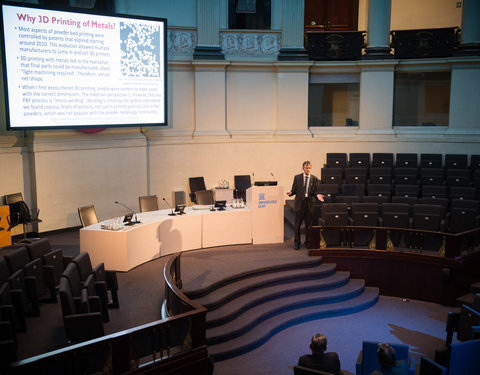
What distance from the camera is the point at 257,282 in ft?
26.9

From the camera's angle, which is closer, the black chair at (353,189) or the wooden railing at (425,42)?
the black chair at (353,189)

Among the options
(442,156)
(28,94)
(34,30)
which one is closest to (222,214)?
(28,94)

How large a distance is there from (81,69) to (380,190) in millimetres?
6645

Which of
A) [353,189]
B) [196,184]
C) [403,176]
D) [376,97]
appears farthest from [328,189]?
[376,97]

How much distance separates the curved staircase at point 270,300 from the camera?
699 centimetres

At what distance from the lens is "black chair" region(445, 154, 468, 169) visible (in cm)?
1280

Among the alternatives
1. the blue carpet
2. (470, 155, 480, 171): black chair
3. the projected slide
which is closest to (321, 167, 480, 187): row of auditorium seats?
(470, 155, 480, 171): black chair

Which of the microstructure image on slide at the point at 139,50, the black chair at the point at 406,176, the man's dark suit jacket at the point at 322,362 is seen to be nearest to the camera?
the man's dark suit jacket at the point at 322,362

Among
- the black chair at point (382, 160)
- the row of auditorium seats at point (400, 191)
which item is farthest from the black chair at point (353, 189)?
the black chair at point (382, 160)

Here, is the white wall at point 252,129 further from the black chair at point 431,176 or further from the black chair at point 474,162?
the black chair at point 431,176

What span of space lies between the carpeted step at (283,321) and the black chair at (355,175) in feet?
12.3

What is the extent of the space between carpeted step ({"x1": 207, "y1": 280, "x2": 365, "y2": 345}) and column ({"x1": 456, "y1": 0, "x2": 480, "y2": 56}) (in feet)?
24.7

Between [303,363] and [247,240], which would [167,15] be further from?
[303,363]

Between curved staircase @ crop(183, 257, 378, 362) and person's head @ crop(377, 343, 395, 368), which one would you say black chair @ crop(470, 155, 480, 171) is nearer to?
curved staircase @ crop(183, 257, 378, 362)
